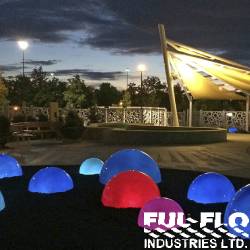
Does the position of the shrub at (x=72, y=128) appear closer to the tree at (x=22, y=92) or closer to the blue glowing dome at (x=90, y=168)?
the blue glowing dome at (x=90, y=168)

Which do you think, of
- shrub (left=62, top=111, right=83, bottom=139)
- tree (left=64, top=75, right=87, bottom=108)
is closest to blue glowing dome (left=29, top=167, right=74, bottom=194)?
shrub (left=62, top=111, right=83, bottom=139)

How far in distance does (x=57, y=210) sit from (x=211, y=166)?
740 centimetres

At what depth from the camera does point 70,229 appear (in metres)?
7.69

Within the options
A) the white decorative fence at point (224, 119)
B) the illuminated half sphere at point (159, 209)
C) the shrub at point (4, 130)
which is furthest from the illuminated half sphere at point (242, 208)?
the white decorative fence at point (224, 119)

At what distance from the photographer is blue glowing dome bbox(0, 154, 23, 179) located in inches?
497

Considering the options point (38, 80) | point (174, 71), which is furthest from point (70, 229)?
point (38, 80)

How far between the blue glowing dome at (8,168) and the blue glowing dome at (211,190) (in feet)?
16.8

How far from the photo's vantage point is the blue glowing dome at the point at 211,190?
9578 mm

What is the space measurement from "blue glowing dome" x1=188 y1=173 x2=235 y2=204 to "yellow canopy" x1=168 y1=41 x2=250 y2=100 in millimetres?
20523

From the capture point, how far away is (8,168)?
12719mm

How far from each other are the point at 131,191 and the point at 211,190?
1683mm

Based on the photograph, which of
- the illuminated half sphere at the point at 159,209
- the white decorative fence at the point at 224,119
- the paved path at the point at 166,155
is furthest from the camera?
the white decorative fence at the point at 224,119

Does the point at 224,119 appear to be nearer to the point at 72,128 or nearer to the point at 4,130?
the point at 72,128

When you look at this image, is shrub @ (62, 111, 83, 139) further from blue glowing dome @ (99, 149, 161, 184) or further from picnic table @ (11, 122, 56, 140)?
blue glowing dome @ (99, 149, 161, 184)
